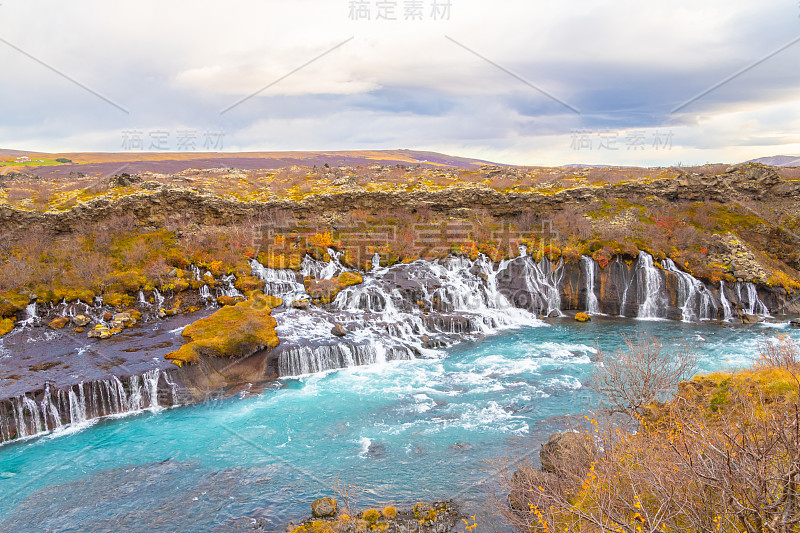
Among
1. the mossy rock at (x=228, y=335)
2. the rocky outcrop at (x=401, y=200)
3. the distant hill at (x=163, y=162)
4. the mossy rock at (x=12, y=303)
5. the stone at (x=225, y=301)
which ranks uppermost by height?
the distant hill at (x=163, y=162)

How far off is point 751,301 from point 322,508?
30.3 m

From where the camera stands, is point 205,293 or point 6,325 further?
point 205,293

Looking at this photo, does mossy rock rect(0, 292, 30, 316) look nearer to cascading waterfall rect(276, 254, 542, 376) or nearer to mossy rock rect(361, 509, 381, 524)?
cascading waterfall rect(276, 254, 542, 376)

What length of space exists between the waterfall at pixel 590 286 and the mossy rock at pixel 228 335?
21.4 m

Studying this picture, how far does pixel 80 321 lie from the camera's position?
73.5ft

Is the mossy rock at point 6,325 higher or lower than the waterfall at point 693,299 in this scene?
higher

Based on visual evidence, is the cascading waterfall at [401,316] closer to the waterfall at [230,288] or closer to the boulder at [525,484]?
the waterfall at [230,288]

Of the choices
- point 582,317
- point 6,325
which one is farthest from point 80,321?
point 582,317

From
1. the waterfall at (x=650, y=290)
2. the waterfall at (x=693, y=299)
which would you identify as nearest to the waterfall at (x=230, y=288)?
the waterfall at (x=650, y=290)

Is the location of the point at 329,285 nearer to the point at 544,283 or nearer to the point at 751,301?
the point at 544,283

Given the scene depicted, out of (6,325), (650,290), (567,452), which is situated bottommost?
(567,452)

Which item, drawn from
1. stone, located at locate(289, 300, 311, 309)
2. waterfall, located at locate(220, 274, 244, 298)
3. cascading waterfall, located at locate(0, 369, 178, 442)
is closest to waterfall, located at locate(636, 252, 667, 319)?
stone, located at locate(289, 300, 311, 309)

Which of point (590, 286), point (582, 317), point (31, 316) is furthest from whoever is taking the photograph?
point (590, 286)

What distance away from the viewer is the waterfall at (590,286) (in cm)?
3005
